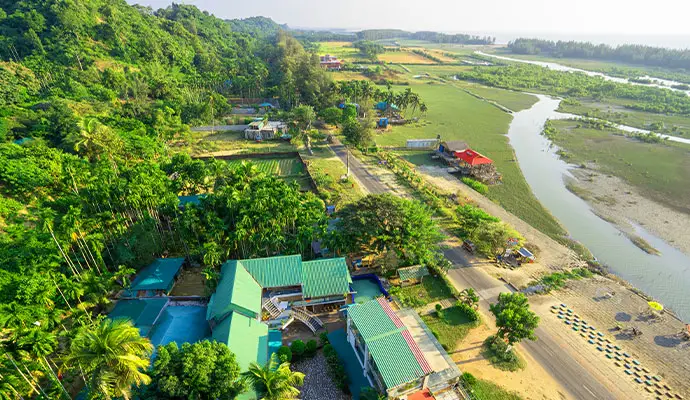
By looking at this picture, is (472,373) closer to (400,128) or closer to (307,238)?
(307,238)

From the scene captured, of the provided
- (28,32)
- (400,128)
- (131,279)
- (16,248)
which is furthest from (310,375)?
(28,32)

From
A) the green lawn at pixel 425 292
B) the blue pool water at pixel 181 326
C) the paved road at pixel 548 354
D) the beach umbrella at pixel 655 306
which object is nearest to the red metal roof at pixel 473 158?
the paved road at pixel 548 354

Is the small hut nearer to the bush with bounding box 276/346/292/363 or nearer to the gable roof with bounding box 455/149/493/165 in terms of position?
the bush with bounding box 276/346/292/363

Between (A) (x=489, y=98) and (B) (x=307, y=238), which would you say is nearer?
(B) (x=307, y=238)

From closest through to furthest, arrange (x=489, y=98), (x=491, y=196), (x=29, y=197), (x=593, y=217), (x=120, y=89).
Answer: (x=29, y=197) < (x=593, y=217) < (x=491, y=196) < (x=120, y=89) < (x=489, y=98)

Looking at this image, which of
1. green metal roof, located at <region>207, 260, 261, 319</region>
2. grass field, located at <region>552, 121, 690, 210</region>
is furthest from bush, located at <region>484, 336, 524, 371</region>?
grass field, located at <region>552, 121, 690, 210</region>

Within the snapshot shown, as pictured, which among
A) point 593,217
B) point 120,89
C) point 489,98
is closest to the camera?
point 593,217

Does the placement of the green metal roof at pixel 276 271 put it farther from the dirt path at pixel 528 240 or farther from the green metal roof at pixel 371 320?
the dirt path at pixel 528 240
